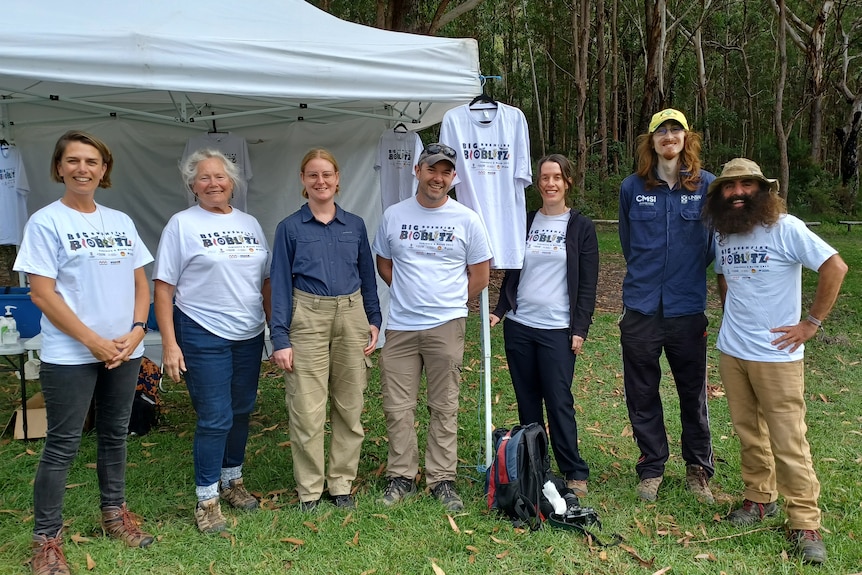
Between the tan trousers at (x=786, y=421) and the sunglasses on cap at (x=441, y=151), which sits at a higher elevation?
the sunglasses on cap at (x=441, y=151)

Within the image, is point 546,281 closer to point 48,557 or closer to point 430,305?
point 430,305

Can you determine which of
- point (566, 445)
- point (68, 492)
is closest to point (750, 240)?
point (566, 445)

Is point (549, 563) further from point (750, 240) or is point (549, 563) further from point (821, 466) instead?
point (821, 466)

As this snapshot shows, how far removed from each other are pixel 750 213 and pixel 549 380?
129 cm

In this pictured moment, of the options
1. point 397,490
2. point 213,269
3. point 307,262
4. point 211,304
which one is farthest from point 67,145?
point 397,490

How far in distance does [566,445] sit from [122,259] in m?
2.43

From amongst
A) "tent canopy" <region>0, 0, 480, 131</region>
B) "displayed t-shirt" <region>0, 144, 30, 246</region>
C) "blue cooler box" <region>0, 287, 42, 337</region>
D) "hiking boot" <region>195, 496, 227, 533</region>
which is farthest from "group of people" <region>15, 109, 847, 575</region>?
"displayed t-shirt" <region>0, 144, 30, 246</region>

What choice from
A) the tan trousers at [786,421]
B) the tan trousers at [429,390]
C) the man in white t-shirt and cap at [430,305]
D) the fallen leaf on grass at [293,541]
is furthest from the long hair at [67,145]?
the tan trousers at [786,421]

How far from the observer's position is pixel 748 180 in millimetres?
3094

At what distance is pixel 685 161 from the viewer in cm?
338

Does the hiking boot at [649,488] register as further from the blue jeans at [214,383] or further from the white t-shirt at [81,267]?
the white t-shirt at [81,267]

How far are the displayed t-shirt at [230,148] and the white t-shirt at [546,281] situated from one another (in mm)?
2911

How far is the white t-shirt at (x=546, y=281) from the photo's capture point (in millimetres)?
3508

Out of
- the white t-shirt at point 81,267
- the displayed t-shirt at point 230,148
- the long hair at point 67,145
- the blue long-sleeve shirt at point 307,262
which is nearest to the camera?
the white t-shirt at point 81,267
